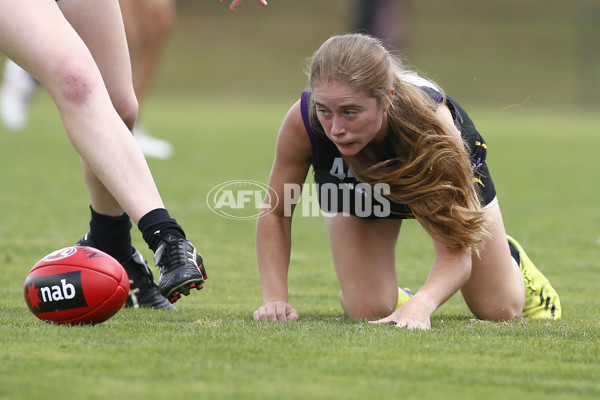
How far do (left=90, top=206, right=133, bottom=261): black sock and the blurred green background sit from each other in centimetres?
2125

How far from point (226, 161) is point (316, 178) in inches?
241

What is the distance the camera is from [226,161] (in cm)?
1012

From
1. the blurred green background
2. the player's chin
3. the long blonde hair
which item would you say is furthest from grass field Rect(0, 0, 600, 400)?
the blurred green background

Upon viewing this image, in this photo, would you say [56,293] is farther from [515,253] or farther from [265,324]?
[515,253]

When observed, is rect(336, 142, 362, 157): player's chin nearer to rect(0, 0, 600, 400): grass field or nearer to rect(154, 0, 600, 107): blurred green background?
rect(0, 0, 600, 400): grass field

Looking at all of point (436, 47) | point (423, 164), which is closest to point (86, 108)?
point (423, 164)

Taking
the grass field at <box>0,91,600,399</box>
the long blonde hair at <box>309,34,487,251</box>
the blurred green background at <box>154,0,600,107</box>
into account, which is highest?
the blurred green background at <box>154,0,600,107</box>

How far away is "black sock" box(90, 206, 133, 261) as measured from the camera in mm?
3810

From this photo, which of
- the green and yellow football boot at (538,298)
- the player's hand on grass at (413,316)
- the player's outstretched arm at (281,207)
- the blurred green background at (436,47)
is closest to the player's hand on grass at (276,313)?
the player's outstretched arm at (281,207)

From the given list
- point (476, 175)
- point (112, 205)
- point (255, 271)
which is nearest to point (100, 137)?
point (112, 205)

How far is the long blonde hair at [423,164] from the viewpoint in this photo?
134 inches

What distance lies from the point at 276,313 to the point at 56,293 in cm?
86

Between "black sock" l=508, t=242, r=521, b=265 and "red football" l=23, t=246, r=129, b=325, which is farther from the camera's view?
"black sock" l=508, t=242, r=521, b=265

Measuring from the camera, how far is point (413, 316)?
10.7ft
